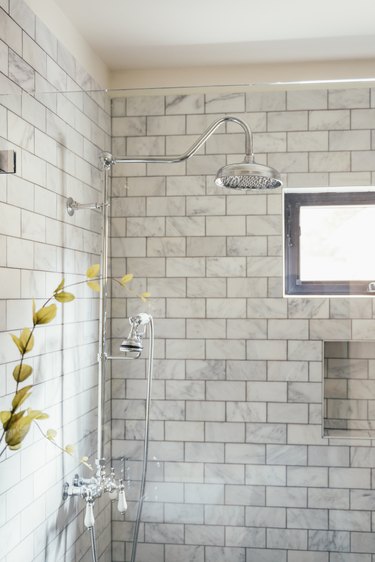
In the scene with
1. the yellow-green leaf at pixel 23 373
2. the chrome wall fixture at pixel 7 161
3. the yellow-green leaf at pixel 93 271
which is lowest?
the yellow-green leaf at pixel 23 373

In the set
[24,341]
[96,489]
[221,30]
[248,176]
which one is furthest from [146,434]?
[221,30]

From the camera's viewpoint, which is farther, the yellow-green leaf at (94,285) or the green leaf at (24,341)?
the yellow-green leaf at (94,285)

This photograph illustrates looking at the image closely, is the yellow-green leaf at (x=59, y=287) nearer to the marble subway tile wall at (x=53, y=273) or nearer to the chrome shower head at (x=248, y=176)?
the marble subway tile wall at (x=53, y=273)

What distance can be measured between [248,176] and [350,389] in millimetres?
759

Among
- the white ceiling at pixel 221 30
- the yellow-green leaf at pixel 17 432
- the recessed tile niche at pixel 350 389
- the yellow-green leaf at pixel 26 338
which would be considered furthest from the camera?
the white ceiling at pixel 221 30

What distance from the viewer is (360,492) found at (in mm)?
1891

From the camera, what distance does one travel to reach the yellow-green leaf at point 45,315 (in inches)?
71.6

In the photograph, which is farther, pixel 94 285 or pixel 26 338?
pixel 94 285

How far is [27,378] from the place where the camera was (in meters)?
1.92

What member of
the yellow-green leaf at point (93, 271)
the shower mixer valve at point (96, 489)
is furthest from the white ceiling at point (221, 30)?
the shower mixer valve at point (96, 489)

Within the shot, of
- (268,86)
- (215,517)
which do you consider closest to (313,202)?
(268,86)

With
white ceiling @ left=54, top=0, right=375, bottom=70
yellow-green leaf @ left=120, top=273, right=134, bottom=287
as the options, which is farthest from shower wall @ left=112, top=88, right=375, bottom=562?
white ceiling @ left=54, top=0, right=375, bottom=70

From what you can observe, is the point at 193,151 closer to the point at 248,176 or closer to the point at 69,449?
the point at 248,176

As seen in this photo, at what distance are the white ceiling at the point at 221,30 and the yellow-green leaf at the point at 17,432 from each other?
1.76 meters
